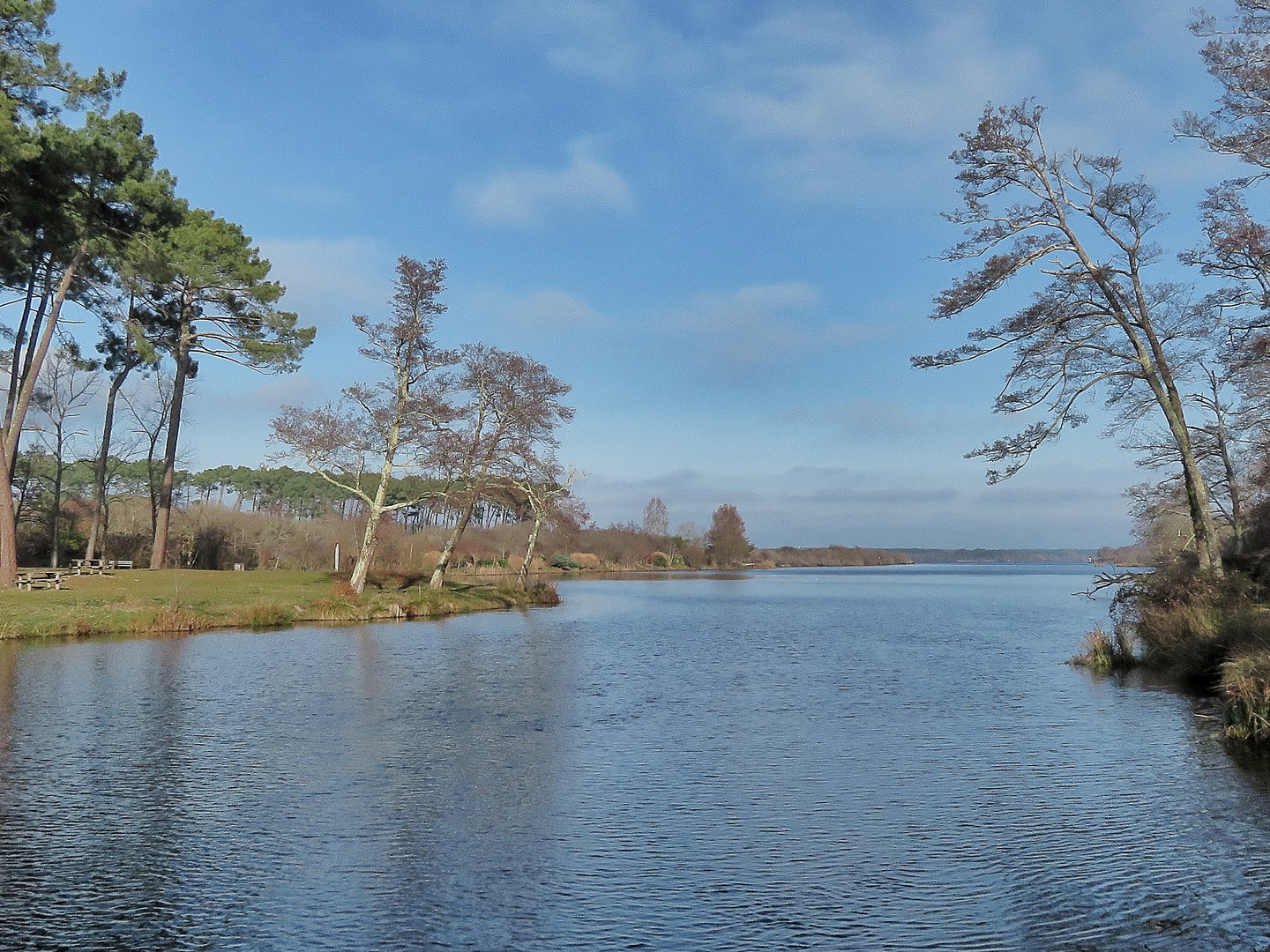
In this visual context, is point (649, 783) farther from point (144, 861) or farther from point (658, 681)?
point (658, 681)

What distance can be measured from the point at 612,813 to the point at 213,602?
23713mm

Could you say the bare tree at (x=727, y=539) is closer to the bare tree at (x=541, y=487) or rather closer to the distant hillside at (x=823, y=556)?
the distant hillside at (x=823, y=556)

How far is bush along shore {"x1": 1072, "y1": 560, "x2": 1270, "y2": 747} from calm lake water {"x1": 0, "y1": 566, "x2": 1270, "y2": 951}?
0.75 meters

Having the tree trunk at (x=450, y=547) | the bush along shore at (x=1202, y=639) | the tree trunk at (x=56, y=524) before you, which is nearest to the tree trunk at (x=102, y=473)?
the tree trunk at (x=56, y=524)

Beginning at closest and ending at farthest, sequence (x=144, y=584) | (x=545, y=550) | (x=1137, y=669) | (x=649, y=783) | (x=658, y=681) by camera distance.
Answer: (x=649, y=783) → (x=658, y=681) → (x=1137, y=669) → (x=144, y=584) → (x=545, y=550)

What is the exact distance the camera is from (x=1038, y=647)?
82.9 ft

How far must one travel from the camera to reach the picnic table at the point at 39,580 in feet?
93.4

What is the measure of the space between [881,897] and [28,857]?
666cm

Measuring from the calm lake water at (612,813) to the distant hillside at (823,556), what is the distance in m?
139

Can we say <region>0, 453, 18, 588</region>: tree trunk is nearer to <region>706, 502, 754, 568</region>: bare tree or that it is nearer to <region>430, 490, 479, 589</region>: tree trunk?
<region>430, 490, 479, 589</region>: tree trunk

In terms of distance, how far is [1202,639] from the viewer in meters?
17.1

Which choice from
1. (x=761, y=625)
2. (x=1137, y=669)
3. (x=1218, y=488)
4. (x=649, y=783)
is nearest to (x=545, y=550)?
(x=761, y=625)

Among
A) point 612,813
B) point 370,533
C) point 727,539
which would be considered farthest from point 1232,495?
point 727,539

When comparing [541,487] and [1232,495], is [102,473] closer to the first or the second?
[541,487]
